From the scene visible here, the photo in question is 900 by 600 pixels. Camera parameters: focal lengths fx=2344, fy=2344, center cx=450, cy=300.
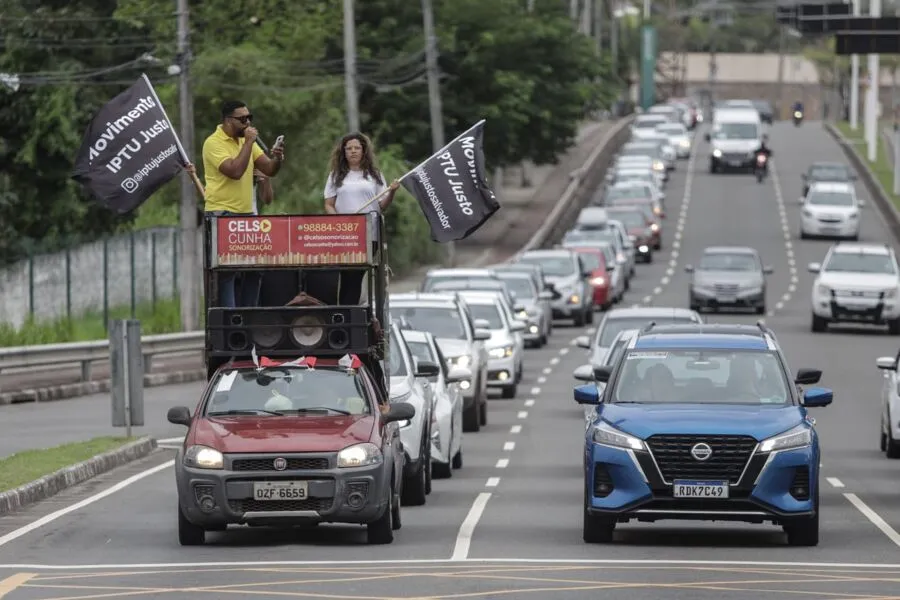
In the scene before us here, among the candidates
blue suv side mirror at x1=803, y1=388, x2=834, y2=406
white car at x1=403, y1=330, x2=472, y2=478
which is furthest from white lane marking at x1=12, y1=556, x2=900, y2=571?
white car at x1=403, y1=330, x2=472, y2=478

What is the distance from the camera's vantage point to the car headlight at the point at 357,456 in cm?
1603

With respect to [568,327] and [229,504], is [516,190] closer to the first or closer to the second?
[568,327]

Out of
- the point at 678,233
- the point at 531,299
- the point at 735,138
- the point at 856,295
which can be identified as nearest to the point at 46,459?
the point at 531,299

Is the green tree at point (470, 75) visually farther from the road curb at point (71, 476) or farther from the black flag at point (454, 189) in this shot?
the black flag at point (454, 189)

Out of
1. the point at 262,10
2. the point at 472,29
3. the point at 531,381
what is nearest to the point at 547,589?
the point at 531,381

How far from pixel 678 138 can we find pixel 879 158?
10.3m

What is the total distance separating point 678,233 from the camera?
8162 centimetres

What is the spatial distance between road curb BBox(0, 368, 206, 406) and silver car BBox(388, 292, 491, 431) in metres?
6.47

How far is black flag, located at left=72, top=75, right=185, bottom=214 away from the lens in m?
19.1

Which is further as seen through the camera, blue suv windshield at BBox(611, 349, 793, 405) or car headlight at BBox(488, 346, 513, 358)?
car headlight at BBox(488, 346, 513, 358)

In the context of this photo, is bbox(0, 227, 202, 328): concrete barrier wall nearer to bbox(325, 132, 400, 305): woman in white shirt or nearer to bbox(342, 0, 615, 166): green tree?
bbox(325, 132, 400, 305): woman in white shirt

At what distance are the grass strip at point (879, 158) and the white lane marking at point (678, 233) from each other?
7832mm

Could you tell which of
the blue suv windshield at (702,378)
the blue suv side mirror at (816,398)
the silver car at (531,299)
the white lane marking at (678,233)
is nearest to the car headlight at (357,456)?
the blue suv windshield at (702,378)

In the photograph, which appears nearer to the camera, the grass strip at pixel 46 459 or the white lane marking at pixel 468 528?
the white lane marking at pixel 468 528
